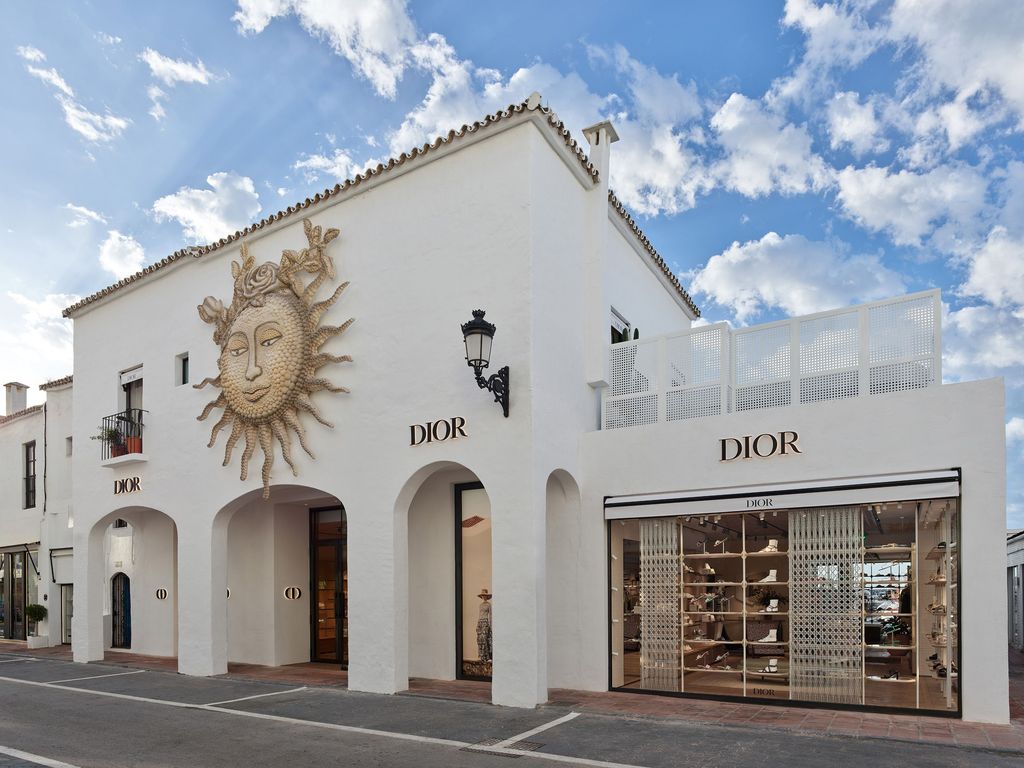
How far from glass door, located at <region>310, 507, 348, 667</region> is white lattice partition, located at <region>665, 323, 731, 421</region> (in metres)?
6.62

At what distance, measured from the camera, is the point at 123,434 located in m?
15.8

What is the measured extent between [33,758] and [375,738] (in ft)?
10.8

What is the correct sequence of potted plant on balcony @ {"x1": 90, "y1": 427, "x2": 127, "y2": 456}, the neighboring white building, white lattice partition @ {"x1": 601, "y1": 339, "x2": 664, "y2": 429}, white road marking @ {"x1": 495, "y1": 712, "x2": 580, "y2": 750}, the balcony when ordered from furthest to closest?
the neighboring white building < potted plant on balcony @ {"x1": 90, "y1": 427, "x2": 127, "y2": 456} < the balcony < white lattice partition @ {"x1": 601, "y1": 339, "x2": 664, "y2": 429} < white road marking @ {"x1": 495, "y1": 712, "x2": 580, "y2": 750}

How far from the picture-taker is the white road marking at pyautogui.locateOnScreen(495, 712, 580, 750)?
8.29 metres

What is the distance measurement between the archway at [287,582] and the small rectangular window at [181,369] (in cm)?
255

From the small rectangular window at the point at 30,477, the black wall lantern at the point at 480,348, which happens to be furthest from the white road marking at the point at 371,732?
the small rectangular window at the point at 30,477

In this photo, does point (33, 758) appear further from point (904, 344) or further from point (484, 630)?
point (904, 344)

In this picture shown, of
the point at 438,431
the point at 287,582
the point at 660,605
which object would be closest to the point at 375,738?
the point at 438,431

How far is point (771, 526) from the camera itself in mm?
10695

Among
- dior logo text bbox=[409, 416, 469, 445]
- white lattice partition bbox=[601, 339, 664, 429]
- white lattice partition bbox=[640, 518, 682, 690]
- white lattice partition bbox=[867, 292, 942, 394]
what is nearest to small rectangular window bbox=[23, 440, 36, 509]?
dior logo text bbox=[409, 416, 469, 445]

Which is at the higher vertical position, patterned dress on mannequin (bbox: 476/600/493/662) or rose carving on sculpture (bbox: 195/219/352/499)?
rose carving on sculpture (bbox: 195/219/352/499)

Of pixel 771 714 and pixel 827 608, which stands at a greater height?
pixel 827 608

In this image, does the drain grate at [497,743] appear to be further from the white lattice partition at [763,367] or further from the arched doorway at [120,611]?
the arched doorway at [120,611]

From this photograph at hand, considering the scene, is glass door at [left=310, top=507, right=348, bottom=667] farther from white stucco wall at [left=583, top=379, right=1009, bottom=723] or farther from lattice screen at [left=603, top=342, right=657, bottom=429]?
lattice screen at [left=603, top=342, right=657, bottom=429]
